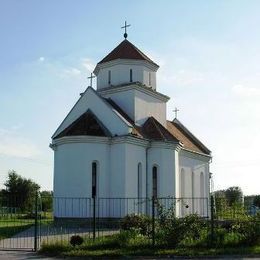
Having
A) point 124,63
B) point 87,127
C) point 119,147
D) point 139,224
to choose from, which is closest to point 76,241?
point 139,224

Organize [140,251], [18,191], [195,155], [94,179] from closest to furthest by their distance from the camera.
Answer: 1. [140,251]
2. [94,179]
3. [195,155]
4. [18,191]

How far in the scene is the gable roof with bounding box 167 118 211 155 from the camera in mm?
40094

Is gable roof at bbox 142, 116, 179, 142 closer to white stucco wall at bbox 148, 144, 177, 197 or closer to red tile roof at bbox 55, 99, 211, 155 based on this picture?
red tile roof at bbox 55, 99, 211, 155

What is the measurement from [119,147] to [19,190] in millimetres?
40307

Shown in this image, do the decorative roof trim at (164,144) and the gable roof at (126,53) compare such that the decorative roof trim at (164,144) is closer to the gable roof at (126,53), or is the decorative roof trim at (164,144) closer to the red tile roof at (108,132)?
the red tile roof at (108,132)

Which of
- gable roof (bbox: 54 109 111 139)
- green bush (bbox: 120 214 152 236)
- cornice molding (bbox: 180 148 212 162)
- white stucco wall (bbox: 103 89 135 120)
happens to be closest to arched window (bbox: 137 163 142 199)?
gable roof (bbox: 54 109 111 139)

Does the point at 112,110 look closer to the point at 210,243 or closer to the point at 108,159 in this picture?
the point at 108,159

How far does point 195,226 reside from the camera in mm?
18219

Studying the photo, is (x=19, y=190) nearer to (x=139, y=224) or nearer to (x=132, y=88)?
(x=132, y=88)

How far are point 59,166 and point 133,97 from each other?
7110 mm

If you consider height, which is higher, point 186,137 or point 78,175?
point 186,137

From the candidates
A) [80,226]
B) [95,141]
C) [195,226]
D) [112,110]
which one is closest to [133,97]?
[112,110]

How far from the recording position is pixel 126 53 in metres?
35.6

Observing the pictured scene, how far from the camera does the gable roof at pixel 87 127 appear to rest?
30.5 metres
